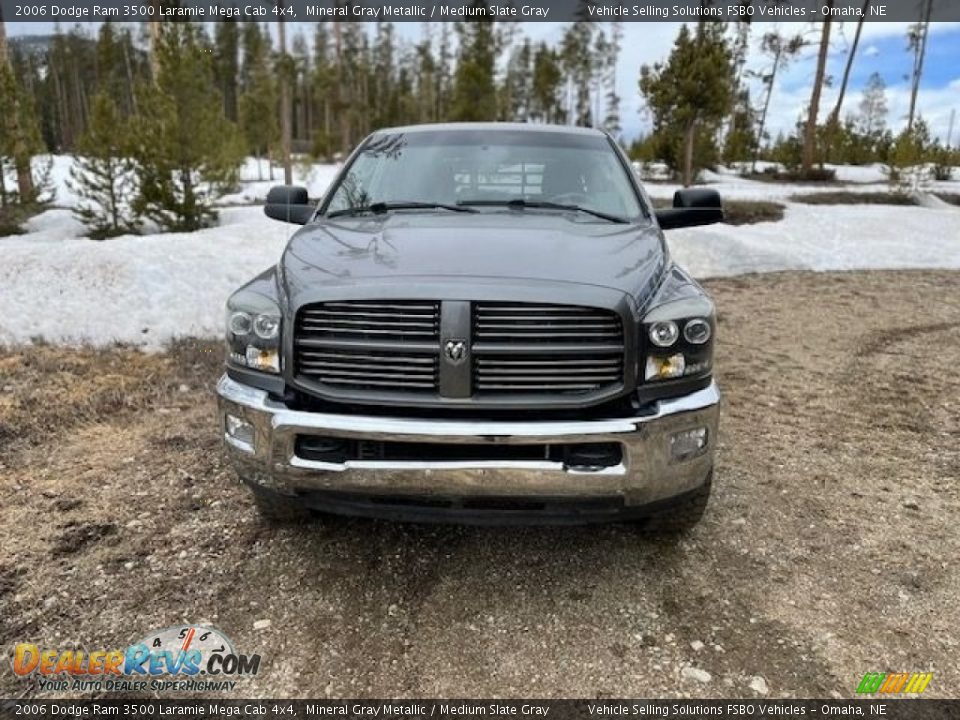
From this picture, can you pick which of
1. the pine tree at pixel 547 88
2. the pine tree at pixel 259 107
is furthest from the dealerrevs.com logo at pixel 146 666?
the pine tree at pixel 547 88

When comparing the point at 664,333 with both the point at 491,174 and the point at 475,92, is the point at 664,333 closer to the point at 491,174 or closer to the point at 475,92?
the point at 491,174

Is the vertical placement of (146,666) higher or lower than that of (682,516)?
lower

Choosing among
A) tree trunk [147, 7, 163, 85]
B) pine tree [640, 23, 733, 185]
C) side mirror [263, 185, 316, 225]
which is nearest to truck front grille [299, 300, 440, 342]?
side mirror [263, 185, 316, 225]

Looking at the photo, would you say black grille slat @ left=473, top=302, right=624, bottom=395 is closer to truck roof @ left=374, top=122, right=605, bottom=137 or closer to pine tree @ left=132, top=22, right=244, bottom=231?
truck roof @ left=374, top=122, right=605, bottom=137

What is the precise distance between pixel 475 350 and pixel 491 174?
1767 mm

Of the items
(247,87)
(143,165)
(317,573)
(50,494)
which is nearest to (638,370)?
(317,573)

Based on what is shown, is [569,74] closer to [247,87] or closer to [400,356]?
[247,87]

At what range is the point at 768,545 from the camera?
3.19m

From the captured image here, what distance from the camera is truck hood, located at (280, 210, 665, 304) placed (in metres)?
2.60

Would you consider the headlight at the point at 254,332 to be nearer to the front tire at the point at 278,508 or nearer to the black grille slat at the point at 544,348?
the front tire at the point at 278,508

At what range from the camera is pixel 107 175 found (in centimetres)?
1240

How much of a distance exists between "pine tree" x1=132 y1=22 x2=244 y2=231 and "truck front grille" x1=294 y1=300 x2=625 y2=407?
1105 centimetres

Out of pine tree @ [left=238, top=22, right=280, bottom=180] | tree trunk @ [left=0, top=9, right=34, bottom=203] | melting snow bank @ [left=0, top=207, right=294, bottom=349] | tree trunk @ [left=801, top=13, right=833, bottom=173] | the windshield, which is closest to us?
the windshield

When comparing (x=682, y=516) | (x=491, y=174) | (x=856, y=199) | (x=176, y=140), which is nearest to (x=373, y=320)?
(x=682, y=516)
